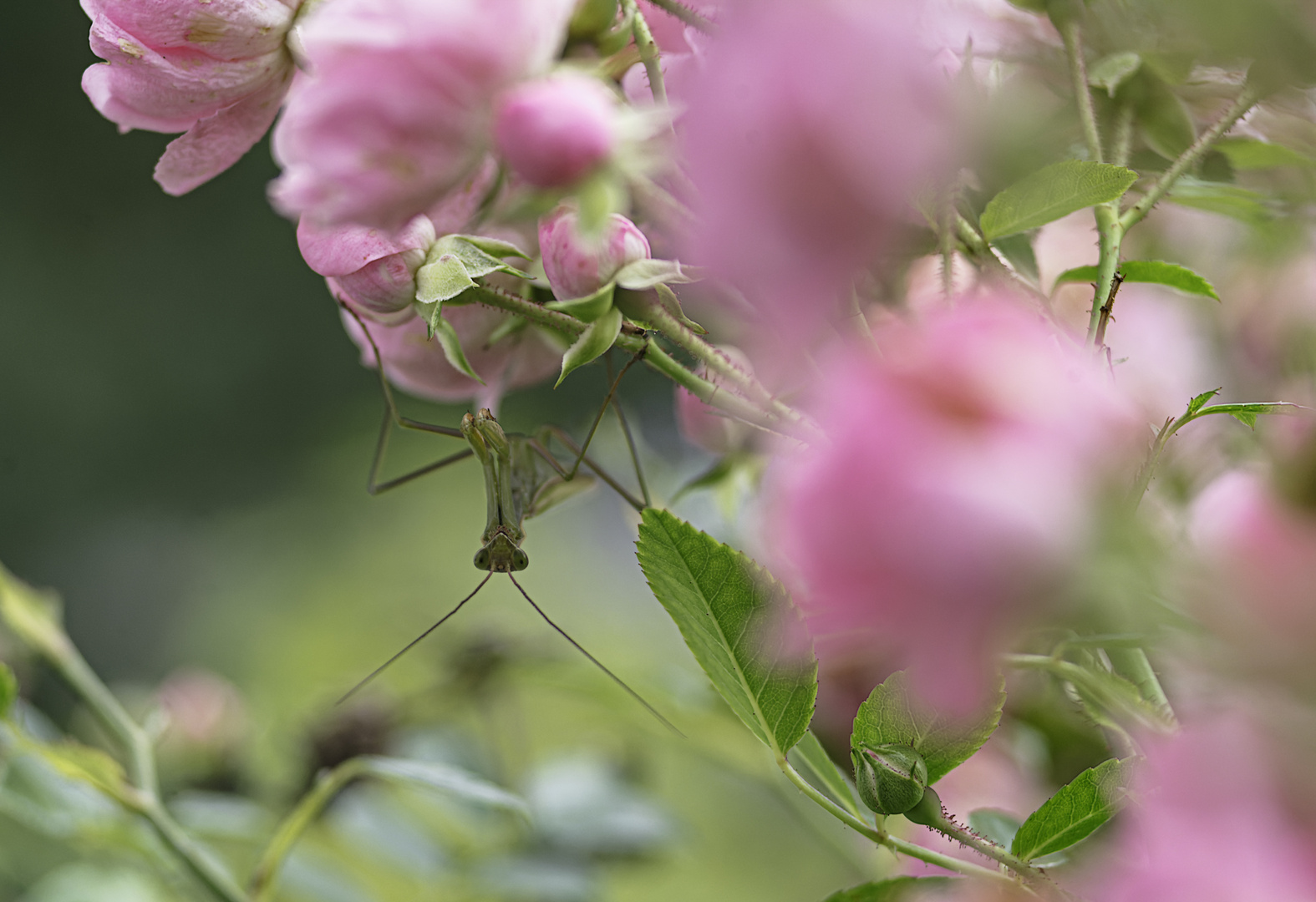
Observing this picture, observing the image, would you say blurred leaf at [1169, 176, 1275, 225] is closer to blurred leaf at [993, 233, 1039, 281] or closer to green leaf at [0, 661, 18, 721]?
blurred leaf at [993, 233, 1039, 281]

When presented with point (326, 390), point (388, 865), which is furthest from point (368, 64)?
point (326, 390)

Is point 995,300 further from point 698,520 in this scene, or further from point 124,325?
point 124,325

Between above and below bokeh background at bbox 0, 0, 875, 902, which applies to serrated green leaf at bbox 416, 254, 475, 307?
above

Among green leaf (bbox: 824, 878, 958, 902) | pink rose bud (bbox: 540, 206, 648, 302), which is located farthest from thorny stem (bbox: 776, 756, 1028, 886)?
→ pink rose bud (bbox: 540, 206, 648, 302)

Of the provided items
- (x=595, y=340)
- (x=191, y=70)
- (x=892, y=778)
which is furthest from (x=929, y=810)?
(x=191, y=70)

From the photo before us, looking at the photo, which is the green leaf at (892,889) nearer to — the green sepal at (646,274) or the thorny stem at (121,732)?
the green sepal at (646,274)

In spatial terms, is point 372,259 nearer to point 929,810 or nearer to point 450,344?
point 450,344

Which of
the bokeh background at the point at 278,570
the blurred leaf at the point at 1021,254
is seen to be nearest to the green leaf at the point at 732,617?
the blurred leaf at the point at 1021,254
